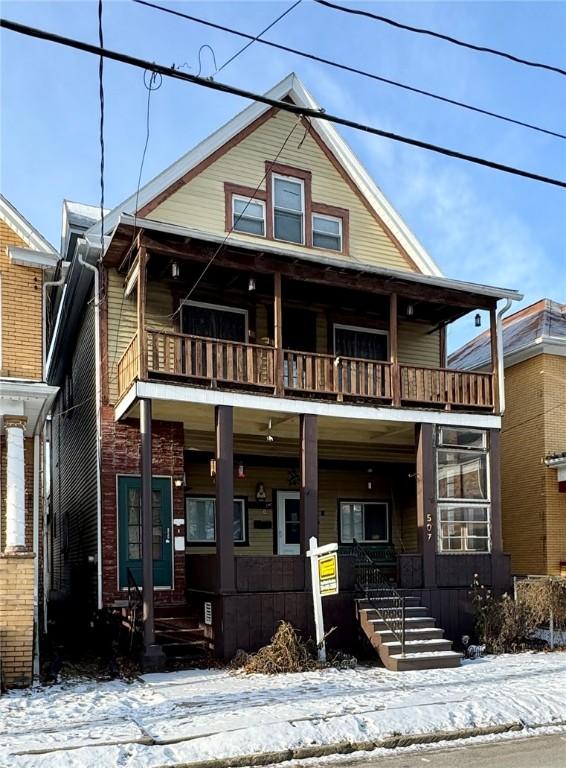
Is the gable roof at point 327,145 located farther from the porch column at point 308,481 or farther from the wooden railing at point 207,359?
the porch column at point 308,481

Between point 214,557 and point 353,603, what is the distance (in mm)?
2472

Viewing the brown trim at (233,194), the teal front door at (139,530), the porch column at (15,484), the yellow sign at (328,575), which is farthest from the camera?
the brown trim at (233,194)

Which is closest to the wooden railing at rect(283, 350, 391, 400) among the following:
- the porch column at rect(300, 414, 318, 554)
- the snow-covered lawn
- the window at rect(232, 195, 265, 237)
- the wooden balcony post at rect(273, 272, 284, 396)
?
the wooden balcony post at rect(273, 272, 284, 396)

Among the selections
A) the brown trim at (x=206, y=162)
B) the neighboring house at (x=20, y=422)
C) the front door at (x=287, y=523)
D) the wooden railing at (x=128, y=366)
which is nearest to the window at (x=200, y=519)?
the front door at (x=287, y=523)

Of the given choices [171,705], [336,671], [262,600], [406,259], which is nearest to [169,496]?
[262,600]

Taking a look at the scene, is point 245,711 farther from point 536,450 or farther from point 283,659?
point 536,450

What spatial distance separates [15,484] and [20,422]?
910 millimetres

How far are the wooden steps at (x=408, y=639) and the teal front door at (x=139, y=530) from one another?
3765 millimetres

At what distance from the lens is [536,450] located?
18922 millimetres

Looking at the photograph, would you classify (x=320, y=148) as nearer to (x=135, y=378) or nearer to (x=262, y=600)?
(x=135, y=378)

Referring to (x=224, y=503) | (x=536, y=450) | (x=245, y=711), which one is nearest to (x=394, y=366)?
(x=224, y=503)

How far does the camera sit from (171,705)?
947cm

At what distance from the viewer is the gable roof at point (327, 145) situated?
1609 cm

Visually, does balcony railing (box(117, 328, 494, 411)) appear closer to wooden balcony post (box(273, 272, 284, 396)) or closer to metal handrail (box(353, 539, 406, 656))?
wooden balcony post (box(273, 272, 284, 396))
